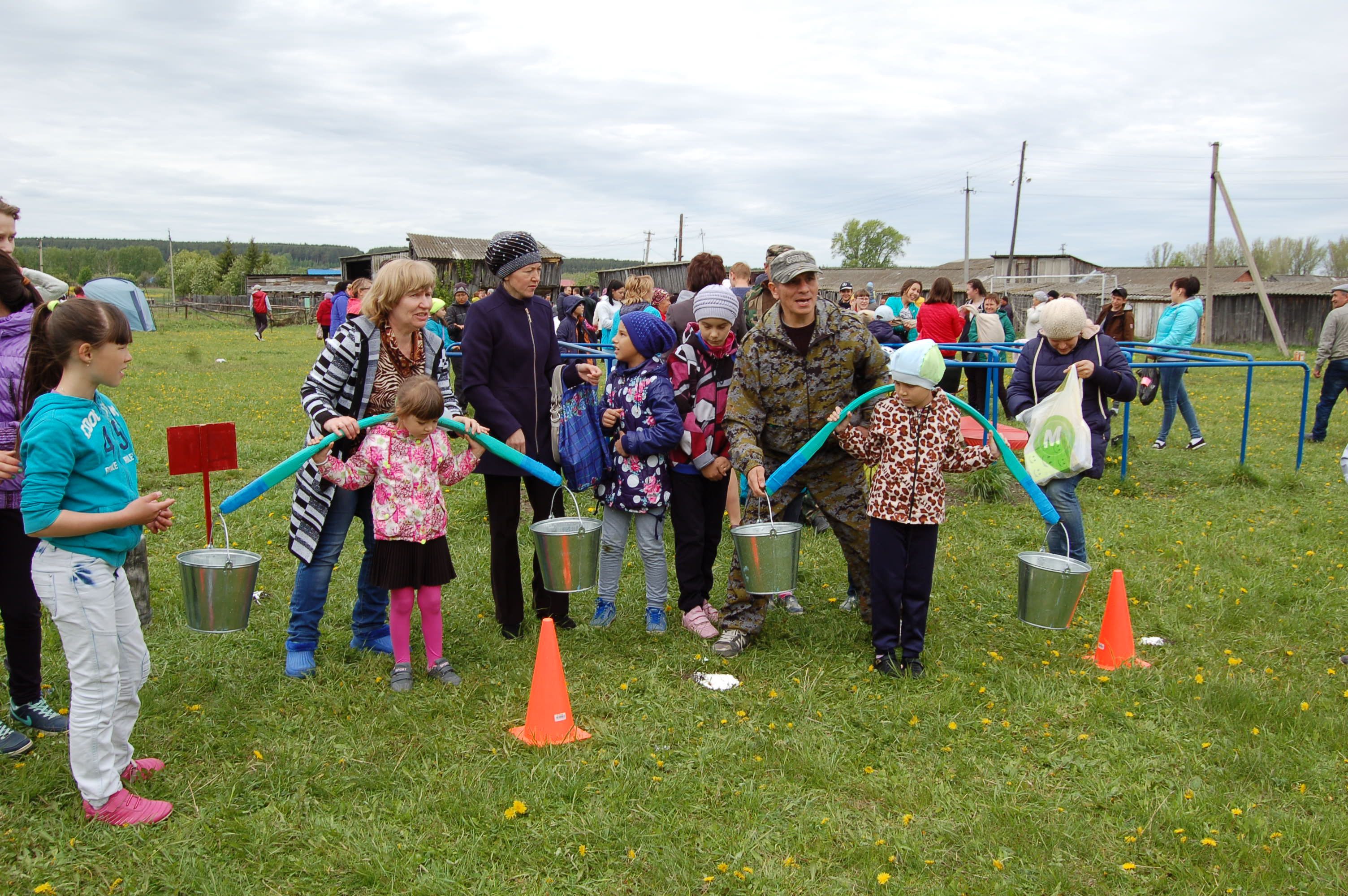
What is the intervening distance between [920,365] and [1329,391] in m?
9.93

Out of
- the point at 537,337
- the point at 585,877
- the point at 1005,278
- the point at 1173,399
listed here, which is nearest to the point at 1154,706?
the point at 585,877

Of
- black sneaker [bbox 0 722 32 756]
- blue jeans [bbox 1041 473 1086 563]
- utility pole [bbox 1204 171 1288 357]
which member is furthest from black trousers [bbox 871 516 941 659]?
utility pole [bbox 1204 171 1288 357]

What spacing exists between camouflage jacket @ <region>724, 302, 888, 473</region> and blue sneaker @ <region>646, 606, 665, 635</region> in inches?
45.4

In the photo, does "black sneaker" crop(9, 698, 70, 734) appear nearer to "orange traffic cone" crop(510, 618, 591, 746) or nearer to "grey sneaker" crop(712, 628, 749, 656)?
"orange traffic cone" crop(510, 618, 591, 746)

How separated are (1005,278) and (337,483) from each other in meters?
40.7

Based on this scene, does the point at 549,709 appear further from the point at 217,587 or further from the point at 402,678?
the point at 217,587

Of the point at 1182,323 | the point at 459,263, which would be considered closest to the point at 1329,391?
the point at 1182,323

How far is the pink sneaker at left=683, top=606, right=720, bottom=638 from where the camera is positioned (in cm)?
510

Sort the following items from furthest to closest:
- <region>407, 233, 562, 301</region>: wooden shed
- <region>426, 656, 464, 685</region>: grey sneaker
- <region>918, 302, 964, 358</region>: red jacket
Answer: <region>407, 233, 562, 301</region>: wooden shed, <region>918, 302, 964, 358</region>: red jacket, <region>426, 656, 464, 685</region>: grey sneaker

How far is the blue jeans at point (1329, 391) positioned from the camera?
1101cm

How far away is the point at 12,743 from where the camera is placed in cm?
371

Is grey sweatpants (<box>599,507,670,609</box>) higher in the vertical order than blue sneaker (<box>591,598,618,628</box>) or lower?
higher

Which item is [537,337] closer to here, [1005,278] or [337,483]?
[337,483]

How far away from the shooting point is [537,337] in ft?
16.1
